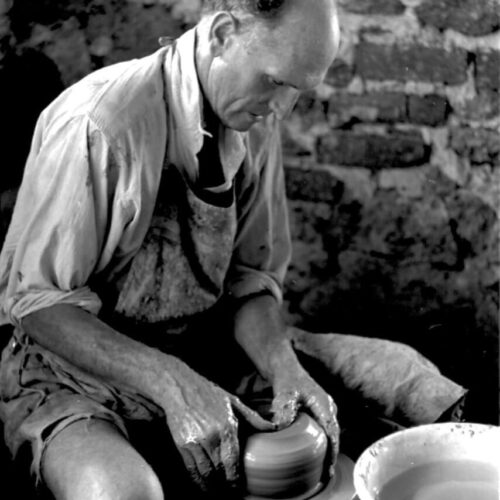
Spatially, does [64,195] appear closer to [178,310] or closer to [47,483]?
[178,310]

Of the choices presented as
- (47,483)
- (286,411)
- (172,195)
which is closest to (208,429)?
(286,411)

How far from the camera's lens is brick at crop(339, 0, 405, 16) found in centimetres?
280

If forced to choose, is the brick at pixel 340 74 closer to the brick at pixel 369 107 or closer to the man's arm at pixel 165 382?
the brick at pixel 369 107

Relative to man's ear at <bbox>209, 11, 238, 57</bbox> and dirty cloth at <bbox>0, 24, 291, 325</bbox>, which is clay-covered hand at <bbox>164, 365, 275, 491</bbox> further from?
man's ear at <bbox>209, 11, 238, 57</bbox>

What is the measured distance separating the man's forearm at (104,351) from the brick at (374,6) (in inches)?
55.3

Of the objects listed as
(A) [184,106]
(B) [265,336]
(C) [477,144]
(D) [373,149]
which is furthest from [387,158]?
(A) [184,106]

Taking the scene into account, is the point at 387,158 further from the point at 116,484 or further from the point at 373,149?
the point at 116,484

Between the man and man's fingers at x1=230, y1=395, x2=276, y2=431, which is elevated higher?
the man

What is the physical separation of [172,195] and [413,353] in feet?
2.29

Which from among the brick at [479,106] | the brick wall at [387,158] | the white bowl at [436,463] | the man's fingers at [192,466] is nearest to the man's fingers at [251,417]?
the man's fingers at [192,466]

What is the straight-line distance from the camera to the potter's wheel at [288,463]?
1797 millimetres

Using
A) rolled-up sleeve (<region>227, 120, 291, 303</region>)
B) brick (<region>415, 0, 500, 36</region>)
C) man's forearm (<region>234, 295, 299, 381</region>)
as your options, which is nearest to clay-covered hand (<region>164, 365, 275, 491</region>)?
man's forearm (<region>234, 295, 299, 381</region>)

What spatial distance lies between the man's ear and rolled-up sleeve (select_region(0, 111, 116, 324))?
1.04 feet

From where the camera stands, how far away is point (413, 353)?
221 cm
